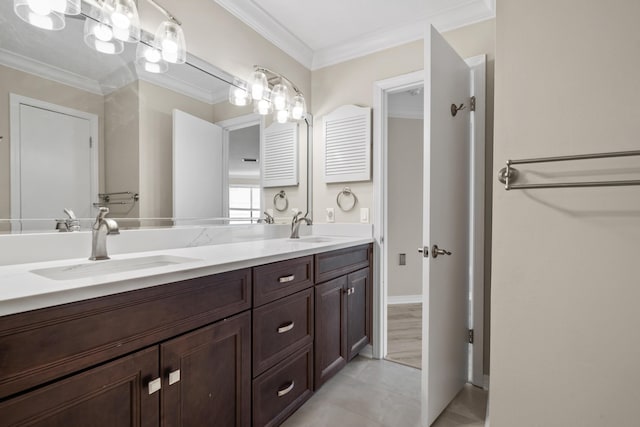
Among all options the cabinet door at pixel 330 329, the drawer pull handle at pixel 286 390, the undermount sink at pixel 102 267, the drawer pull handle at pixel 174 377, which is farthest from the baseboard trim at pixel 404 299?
the drawer pull handle at pixel 174 377

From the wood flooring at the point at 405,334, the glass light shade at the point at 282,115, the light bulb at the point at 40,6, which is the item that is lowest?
the wood flooring at the point at 405,334

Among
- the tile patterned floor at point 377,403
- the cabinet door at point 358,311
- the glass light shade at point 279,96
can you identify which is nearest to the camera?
the tile patterned floor at point 377,403

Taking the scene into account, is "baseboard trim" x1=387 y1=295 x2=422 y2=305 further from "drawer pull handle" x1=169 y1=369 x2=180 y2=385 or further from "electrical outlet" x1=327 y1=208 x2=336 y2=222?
"drawer pull handle" x1=169 y1=369 x2=180 y2=385

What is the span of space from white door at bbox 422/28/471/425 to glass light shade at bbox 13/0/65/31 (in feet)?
5.15

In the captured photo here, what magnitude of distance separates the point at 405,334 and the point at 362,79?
2220 mm

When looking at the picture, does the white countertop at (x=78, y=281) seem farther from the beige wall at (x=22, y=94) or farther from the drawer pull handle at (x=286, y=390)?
the drawer pull handle at (x=286, y=390)

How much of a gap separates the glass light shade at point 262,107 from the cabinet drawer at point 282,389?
1.59 m

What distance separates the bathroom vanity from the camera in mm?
670

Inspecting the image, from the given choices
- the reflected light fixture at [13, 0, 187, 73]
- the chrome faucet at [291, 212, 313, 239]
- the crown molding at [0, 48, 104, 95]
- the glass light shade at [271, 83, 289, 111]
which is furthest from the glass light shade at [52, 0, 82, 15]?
the chrome faucet at [291, 212, 313, 239]

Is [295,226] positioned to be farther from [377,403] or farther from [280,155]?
[377,403]

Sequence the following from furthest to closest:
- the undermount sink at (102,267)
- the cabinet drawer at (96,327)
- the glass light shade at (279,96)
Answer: the glass light shade at (279,96)
the undermount sink at (102,267)
the cabinet drawer at (96,327)

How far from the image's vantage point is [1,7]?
1051mm

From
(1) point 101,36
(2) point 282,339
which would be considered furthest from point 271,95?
(2) point 282,339

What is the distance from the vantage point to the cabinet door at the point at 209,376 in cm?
93
